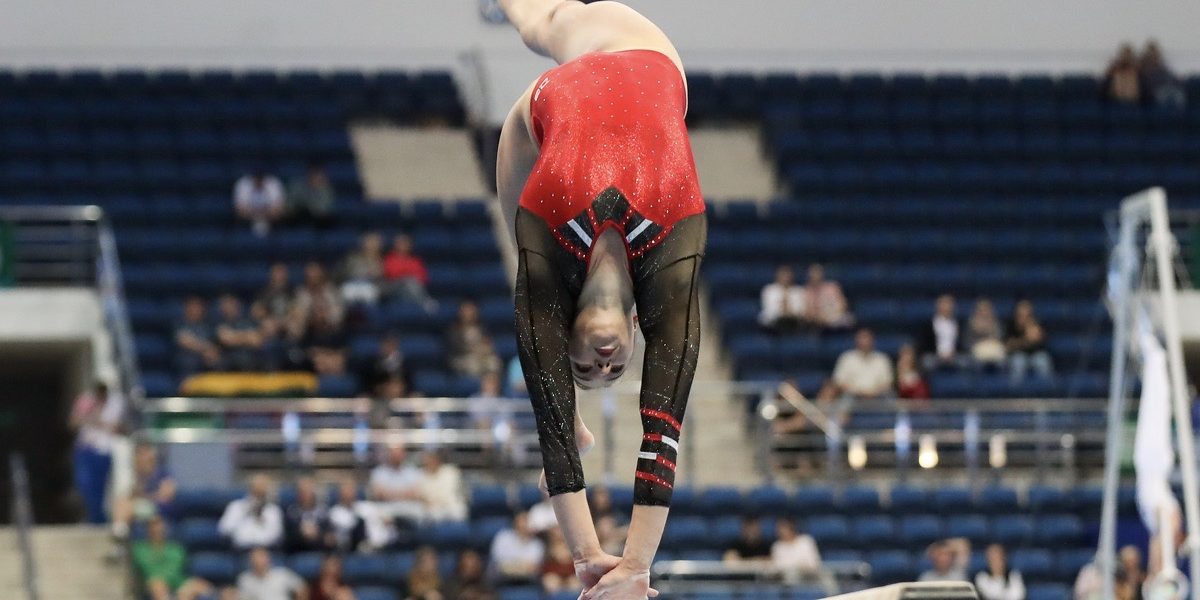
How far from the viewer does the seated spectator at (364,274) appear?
44.5 ft

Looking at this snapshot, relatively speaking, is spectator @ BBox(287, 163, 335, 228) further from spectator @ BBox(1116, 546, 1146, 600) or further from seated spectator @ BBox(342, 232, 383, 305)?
spectator @ BBox(1116, 546, 1146, 600)

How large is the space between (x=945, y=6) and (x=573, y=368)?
14572mm

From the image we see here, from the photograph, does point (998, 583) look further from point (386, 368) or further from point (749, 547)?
point (386, 368)

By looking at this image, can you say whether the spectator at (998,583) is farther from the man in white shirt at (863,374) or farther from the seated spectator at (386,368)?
the seated spectator at (386,368)

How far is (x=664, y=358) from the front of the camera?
3.60 metres

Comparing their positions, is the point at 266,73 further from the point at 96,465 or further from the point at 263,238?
the point at 96,465

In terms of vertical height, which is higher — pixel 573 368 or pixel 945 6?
pixel 945 6

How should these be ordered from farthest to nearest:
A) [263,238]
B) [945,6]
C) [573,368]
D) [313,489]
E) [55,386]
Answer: [945,6], [55,386], [263,238], [313,489], [573,368]

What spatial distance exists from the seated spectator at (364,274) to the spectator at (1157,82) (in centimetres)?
759

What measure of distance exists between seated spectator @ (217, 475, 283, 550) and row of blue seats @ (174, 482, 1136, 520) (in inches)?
13.3

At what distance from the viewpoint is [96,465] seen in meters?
12.2

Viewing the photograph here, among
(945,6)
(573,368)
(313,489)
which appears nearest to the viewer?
(573,368)

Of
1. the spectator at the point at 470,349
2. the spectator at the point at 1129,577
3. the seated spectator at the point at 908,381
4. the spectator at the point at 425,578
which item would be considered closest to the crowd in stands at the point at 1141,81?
the seated spectator at the point at 908,381

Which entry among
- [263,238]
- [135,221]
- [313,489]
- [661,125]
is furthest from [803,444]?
[661,125]
